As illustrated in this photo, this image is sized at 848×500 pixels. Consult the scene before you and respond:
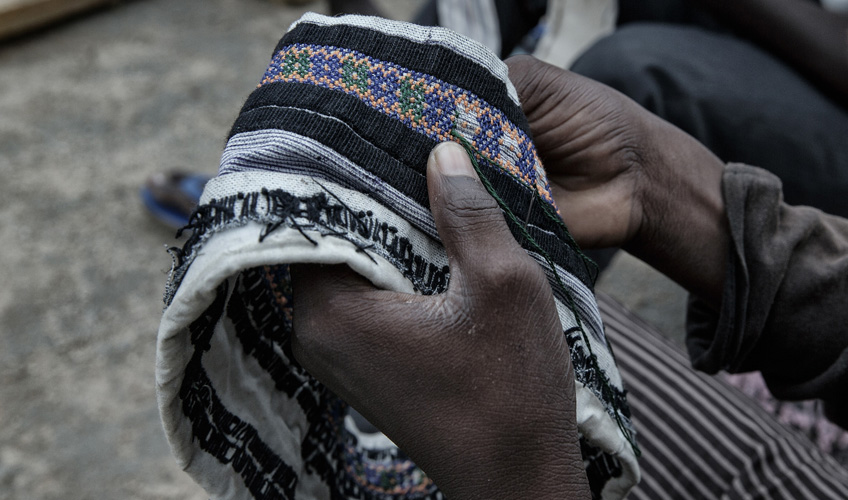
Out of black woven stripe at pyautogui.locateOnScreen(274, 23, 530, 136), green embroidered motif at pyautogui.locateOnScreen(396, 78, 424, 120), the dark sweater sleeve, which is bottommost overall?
the dark sweater sleeve

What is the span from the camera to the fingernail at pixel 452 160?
669mm

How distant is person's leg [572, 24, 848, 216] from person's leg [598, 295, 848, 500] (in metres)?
0.46

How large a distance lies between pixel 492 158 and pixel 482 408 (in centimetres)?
28

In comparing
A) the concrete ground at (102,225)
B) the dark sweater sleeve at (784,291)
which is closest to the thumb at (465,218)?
the dark sweater sleeve at (784,291)

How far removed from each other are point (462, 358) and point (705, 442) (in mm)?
659

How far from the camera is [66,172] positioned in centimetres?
236

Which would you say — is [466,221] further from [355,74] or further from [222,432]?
[222,432]

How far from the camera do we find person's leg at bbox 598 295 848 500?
1.02 m

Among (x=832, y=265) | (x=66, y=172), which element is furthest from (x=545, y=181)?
(x=66, y=172)

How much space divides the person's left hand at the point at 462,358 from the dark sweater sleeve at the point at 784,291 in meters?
0.44

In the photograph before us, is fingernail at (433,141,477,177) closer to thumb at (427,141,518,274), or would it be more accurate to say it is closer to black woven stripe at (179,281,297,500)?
thumb at (427,141,518,274)

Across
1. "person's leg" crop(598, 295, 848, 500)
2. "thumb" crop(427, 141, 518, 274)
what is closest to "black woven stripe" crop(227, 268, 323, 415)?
"thumb" crop(427, 141, 518, 274)

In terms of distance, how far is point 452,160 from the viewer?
68 cm

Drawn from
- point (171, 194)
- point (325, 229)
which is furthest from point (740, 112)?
point (171, 194)
